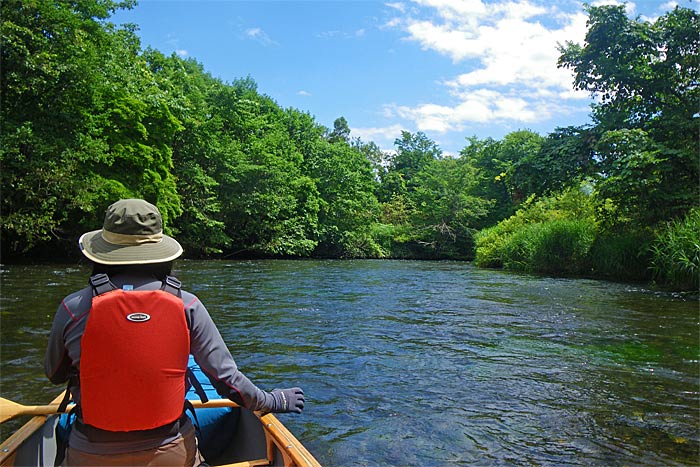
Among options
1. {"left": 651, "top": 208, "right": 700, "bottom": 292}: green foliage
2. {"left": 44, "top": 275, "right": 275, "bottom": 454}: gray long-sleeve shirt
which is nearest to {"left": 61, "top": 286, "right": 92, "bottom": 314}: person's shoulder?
{"left": 44, "top": 275, "right": 275, "bottom": 454}: gray long-sleeve shirt

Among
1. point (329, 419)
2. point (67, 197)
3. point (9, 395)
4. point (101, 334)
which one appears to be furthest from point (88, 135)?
point (101, 334)

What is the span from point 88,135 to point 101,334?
1774cm

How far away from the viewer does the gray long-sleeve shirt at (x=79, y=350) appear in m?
1.98

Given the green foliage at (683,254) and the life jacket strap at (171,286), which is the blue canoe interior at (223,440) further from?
the green foliage at (683,254)

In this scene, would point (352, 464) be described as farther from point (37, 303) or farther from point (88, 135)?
point (88, 135)

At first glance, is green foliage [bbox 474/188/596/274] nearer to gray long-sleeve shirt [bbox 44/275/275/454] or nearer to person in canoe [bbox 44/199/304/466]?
gray long-sleeve shirt [bbox 44/275/275/454]

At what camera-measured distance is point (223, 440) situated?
3.31m

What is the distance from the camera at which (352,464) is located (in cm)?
354

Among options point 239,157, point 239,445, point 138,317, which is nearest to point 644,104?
point 239,445

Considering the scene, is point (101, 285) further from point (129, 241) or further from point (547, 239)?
point (547, 239)

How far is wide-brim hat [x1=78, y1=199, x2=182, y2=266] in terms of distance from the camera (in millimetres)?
2029

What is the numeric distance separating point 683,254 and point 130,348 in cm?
1248

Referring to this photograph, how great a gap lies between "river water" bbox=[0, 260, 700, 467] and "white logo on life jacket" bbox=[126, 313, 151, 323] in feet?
7.03

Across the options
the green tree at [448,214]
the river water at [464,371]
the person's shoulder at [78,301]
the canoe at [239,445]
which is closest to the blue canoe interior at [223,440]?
the canoe at [239,445]
